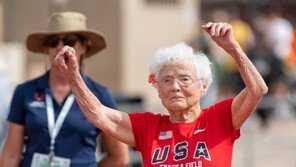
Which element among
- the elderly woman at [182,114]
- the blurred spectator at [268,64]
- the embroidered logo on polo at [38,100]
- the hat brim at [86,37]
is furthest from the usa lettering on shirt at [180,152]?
the blurred spectator at [268,64]

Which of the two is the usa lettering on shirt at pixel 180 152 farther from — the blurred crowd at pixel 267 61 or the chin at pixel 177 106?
the blurred crowd at pixel 267 61

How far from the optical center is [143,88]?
20609 mm

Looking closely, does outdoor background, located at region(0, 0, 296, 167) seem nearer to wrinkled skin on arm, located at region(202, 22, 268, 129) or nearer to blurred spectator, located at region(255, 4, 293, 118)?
blurred spectator, located at region(255, 4, 293, 118)

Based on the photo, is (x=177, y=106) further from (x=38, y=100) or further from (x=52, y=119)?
(x=38, y=100)

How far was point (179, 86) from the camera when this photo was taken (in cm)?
615

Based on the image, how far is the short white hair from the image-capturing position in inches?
245

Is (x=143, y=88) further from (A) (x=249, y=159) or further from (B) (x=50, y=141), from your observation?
(B) (x=50, y=141)

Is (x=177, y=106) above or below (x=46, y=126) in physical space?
above

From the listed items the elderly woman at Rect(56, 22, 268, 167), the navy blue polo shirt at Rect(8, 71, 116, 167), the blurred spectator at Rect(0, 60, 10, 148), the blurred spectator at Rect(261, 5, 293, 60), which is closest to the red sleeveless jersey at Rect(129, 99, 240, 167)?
the elderly woman at Rect(56, 22, 268, 167)

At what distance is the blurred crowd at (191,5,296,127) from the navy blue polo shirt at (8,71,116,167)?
9629mm

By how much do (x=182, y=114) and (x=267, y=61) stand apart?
41.5ft

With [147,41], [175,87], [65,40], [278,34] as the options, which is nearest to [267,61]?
[278,34]

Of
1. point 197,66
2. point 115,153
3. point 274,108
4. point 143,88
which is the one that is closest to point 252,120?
point 274,108

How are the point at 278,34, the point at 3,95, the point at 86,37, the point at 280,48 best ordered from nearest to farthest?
the point at 86,37
the point at 3,95
the point at 280,48
the point at 278,34
